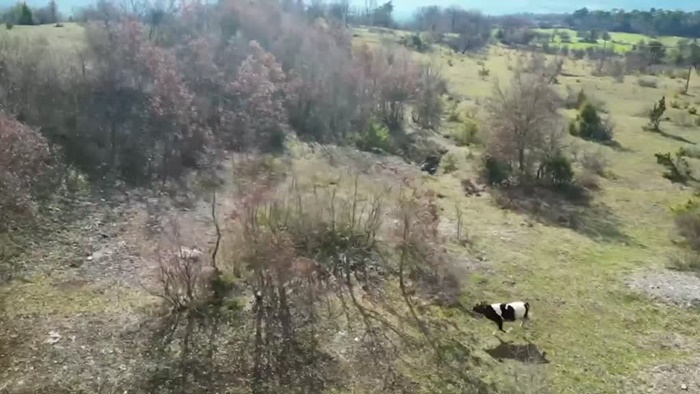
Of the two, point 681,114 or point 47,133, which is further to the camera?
point 681,114

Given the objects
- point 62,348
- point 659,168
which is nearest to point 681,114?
point 659,168

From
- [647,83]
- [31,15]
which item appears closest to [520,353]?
[31,15]

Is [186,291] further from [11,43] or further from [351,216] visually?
[11,43]

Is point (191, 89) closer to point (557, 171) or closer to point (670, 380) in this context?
point (557, 171)

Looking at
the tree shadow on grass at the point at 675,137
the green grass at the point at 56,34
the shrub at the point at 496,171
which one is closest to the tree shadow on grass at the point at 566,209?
the shrub at the point at 496,171

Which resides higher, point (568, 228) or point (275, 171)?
point (275, 171)

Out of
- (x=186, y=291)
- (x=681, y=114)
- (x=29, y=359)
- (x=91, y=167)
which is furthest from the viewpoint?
(x=681, y=114)
